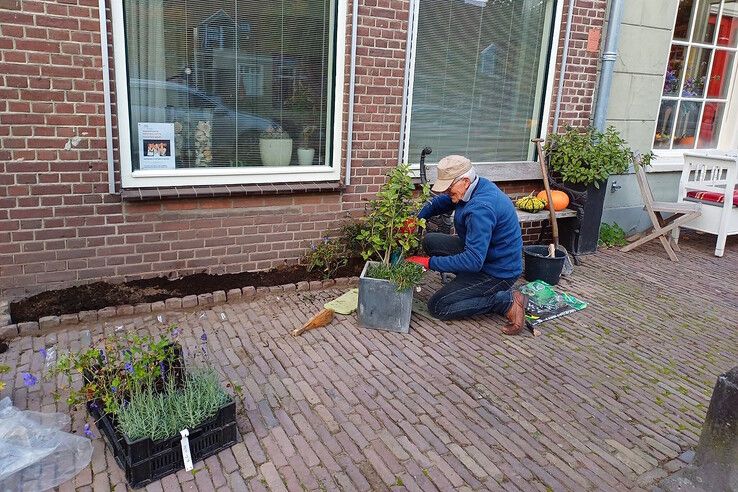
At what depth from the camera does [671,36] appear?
7680mm

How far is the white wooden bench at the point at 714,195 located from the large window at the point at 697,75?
89 centimetres

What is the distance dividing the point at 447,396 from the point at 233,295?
7.52 ft

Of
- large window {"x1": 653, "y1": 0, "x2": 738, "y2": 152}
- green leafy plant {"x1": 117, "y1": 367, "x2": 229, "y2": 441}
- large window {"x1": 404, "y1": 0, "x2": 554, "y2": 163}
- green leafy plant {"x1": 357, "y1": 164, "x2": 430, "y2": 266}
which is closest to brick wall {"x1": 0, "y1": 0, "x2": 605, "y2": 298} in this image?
large window {"x1": 404, "y1": 0, "x2": 554, "y2": 163}

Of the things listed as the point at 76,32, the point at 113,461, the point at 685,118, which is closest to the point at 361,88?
the point at 76,32

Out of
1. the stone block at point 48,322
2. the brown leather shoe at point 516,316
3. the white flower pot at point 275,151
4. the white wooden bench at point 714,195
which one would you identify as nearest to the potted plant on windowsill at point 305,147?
the white flower pot at point 275,151

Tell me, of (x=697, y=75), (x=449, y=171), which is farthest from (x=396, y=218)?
(x=697, y=75)

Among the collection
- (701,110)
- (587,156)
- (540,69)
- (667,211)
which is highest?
(540,69)

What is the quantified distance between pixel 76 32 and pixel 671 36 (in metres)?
7.27

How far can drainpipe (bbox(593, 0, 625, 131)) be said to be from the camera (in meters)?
6.83

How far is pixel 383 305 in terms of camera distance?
464 centimetres

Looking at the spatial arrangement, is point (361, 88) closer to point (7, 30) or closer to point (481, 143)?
point (481, 143)

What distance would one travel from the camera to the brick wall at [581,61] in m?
6.77

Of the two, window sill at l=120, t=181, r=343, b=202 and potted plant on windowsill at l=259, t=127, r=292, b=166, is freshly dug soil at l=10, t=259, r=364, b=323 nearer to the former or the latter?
window sill at l=120, t=181, r=343, b=202

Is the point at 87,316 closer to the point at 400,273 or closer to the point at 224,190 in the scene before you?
the point at 224,190
